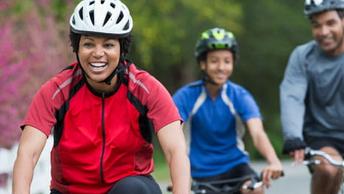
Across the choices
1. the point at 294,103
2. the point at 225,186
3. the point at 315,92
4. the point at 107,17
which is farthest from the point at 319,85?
the point at 107,17

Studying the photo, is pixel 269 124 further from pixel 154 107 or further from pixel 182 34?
pixel 154 107

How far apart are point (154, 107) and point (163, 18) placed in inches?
1183

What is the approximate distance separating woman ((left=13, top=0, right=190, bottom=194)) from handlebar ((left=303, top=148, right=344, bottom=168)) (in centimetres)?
167

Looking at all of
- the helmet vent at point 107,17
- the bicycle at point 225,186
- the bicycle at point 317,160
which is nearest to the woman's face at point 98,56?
the helmet vent at point 107,17

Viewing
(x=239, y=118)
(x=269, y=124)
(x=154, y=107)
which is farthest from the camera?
(x=269, y=124)

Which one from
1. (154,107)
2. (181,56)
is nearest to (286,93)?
(154,107)

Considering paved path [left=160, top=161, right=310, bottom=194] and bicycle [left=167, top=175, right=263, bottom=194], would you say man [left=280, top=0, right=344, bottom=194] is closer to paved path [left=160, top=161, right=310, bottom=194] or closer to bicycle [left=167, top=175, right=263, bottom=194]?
bicycle [left=167, top=175, right=263, bottom=194]

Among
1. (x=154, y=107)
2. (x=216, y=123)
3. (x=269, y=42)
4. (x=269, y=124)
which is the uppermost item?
(x=154, y=107)

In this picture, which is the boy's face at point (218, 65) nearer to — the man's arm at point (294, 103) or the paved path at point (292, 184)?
the man's arm at point (294, 103)

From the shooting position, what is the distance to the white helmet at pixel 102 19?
7.21 m

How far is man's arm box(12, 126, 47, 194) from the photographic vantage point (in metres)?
6.86

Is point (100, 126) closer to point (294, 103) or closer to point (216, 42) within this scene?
point (294, 103)

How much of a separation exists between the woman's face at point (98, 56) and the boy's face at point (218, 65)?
9.82 ft

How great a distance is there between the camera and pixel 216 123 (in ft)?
33.0
